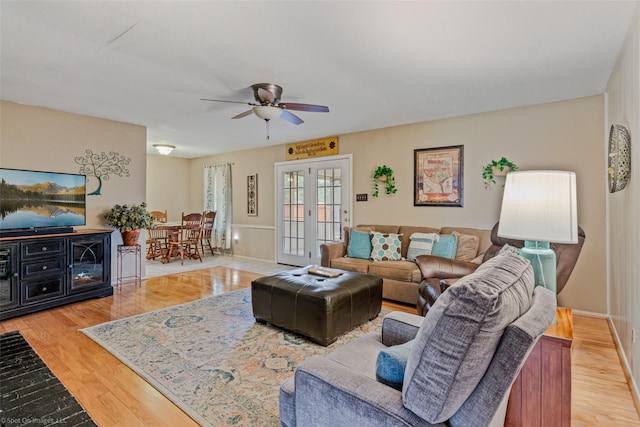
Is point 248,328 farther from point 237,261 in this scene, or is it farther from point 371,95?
point 237,261

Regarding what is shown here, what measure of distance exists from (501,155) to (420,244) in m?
1.47

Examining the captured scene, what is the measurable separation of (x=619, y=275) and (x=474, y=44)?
2286 millimetres

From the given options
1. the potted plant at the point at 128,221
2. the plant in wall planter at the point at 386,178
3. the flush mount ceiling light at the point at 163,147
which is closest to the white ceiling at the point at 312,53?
the plant in wall planter at the point at 386,178

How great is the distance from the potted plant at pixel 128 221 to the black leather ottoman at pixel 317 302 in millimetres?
2555

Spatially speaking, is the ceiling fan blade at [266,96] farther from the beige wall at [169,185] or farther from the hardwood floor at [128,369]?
the beige wall at [169,185]

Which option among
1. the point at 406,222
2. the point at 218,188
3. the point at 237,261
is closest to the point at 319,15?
the point at 406,222

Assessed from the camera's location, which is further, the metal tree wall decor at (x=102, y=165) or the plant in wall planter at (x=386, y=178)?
the plant in wall planter at (x=386, y=178)

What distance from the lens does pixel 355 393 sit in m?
1.10

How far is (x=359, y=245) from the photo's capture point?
445 cm

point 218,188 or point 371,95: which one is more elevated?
point 371,95

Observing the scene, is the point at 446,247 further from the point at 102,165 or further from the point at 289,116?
the point at 102,165

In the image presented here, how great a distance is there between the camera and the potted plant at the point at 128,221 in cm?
452

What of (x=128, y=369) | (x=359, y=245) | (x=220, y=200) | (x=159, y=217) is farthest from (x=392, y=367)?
(x=159, y=217)

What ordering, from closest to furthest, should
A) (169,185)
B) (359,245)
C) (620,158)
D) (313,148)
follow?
1. (620,158)
2. (359,245)
3. (313,148)
4. (169,185)
